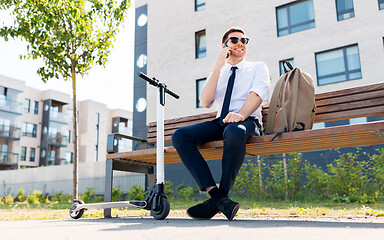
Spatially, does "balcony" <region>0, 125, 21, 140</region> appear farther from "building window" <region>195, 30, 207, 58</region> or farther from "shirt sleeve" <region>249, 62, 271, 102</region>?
"shirt sleeve" <region>249, 62, 271, 102</region>

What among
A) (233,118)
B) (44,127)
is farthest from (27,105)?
(233,118)

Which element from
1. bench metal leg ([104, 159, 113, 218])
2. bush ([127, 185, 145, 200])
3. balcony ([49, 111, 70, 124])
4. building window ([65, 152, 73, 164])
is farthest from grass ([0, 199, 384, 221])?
building window ([65, 152, 73, 164])

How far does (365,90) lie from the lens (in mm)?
3084

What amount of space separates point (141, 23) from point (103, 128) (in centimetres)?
2657

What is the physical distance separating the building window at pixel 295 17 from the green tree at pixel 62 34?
23.1 ft

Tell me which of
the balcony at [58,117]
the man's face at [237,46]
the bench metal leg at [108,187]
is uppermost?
the balcony at [58,117]

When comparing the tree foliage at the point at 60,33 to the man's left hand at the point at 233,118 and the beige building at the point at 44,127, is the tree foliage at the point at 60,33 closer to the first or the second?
the man's left hand at the point at 233,118

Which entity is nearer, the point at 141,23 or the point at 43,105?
the point at 141,23

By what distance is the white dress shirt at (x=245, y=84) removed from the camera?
9.96ft

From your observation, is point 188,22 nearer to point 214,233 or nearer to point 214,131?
point 214,131

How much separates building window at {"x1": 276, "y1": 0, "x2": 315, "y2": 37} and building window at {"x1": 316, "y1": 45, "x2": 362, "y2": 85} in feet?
4.11

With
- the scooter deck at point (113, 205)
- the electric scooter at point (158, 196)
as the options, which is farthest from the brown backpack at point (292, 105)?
A: the scooter deck at point (113, 205)

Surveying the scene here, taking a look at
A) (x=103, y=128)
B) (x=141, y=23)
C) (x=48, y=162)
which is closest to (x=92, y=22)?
(x=141, y=23)

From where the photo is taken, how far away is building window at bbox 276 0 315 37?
39.6 ft
